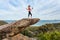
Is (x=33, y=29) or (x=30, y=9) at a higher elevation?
(x=30, y=9)

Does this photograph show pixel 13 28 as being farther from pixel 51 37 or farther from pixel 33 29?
pixel 33 29

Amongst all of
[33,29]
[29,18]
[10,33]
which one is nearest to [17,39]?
[10,33]

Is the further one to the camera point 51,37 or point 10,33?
point 10,33

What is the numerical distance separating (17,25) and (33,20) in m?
0.48

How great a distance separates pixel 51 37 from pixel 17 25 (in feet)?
3.50

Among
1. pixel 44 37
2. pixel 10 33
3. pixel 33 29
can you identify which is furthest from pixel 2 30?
pixel 33 29

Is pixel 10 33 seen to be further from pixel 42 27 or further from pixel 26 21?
pixel 42 27

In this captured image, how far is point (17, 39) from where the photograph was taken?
6590 millimetres

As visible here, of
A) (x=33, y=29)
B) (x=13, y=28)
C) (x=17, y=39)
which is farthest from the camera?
(x=33, y=29)

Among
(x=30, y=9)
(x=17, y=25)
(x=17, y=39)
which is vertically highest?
(x=30, y=9)

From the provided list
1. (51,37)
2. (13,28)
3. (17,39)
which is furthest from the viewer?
(17,39)

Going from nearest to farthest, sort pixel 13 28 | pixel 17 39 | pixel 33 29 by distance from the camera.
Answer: pixel 13 28 → pixel 17 39 → pixel 33 29

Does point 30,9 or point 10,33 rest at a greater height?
point 30,9

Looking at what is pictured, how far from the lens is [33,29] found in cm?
852
